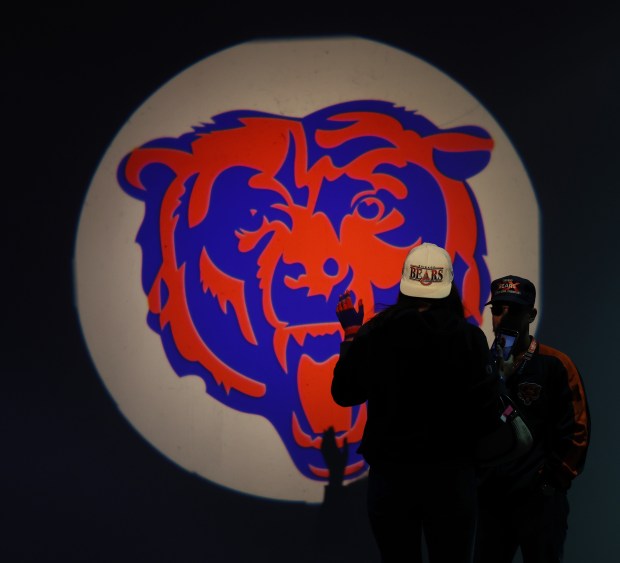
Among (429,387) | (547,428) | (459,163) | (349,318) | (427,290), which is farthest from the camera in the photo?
(459,163)

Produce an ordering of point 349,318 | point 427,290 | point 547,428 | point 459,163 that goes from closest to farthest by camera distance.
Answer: point 427,290
point 349,318
point 547,428
point 459,163

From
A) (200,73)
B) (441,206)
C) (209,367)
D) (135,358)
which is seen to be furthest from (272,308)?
(200,73)

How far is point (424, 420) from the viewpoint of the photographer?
6.89ft

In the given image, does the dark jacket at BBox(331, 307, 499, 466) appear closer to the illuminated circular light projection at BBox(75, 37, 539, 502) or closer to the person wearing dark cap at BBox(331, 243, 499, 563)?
the person wearing dark cap at BBox(331, 243, 499, 563)

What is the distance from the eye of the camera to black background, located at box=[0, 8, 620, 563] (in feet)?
10.2

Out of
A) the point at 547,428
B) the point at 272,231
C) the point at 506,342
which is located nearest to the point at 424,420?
the point at 506,342

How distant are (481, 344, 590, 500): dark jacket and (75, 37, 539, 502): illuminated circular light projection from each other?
69cm

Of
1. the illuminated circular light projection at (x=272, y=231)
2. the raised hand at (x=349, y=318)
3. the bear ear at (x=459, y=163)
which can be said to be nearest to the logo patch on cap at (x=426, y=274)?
the raised hand at (x=349, y=318)

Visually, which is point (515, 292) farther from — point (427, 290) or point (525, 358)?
point (427, 290)

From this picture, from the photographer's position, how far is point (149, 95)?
10.4 ft

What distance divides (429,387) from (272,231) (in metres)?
1.25

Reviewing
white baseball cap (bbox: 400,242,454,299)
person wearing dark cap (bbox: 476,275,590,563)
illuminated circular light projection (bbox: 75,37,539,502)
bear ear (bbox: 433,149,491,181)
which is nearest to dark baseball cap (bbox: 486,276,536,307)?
person wearing dark cap (bbox: 476,275,590,563)

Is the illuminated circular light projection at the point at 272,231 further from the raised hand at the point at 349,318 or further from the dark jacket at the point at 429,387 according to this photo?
the dark jacket at the point at 429,387

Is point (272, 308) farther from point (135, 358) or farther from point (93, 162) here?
point (93, 162)
